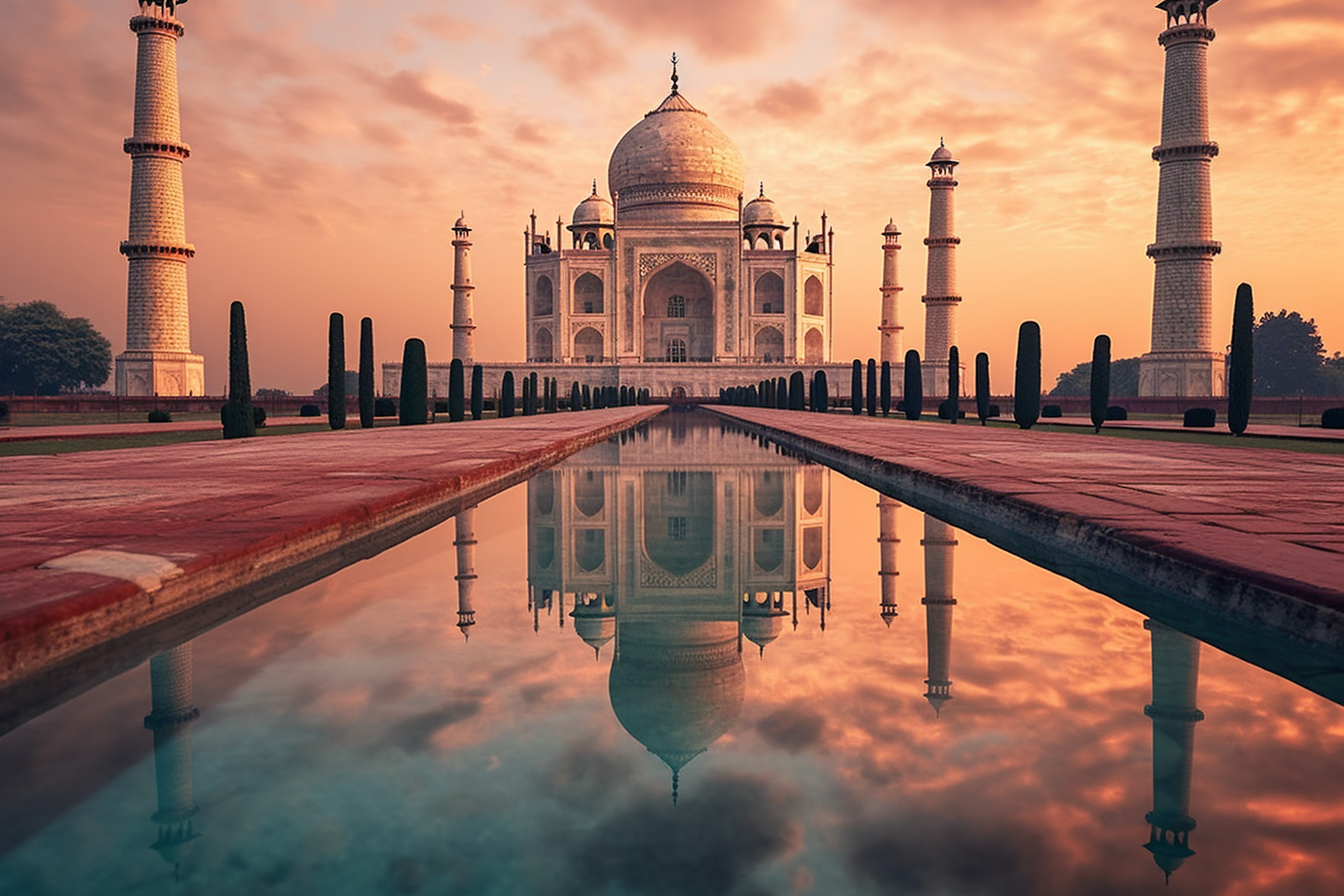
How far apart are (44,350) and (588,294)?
25.8 meters

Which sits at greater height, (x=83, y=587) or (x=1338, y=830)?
(x=83, y=587)

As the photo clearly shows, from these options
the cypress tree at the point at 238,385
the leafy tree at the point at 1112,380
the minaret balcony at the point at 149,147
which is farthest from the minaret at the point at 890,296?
the cypress tree at the point at 238,385

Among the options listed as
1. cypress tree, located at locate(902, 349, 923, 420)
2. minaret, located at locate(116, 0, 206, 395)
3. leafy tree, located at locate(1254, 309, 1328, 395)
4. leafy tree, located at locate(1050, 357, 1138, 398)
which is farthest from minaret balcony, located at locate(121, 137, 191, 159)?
leafy tree, located at locate(1254, 309, 1328, 395)

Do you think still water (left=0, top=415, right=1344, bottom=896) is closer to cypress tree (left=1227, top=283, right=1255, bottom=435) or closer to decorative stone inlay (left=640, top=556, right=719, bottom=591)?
decorative stone inlay (left=640, top=556, right=719, bottom=591)

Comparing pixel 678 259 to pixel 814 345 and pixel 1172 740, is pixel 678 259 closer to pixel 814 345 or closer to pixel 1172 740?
pixel 814 345

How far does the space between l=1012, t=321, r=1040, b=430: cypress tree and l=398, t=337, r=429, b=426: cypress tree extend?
9378mm

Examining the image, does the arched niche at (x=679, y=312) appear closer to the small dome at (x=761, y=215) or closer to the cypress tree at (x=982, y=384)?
the small dome at (x=761, y=215)

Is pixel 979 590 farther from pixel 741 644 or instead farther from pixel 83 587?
pixel 83 587

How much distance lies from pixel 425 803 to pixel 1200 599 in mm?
2154

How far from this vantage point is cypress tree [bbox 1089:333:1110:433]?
532 inches

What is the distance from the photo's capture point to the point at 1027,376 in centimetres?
1479

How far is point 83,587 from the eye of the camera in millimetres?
2123

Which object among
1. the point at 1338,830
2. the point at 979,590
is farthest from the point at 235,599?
the point at 1338,830

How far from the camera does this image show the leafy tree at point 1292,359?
47.4 metres
